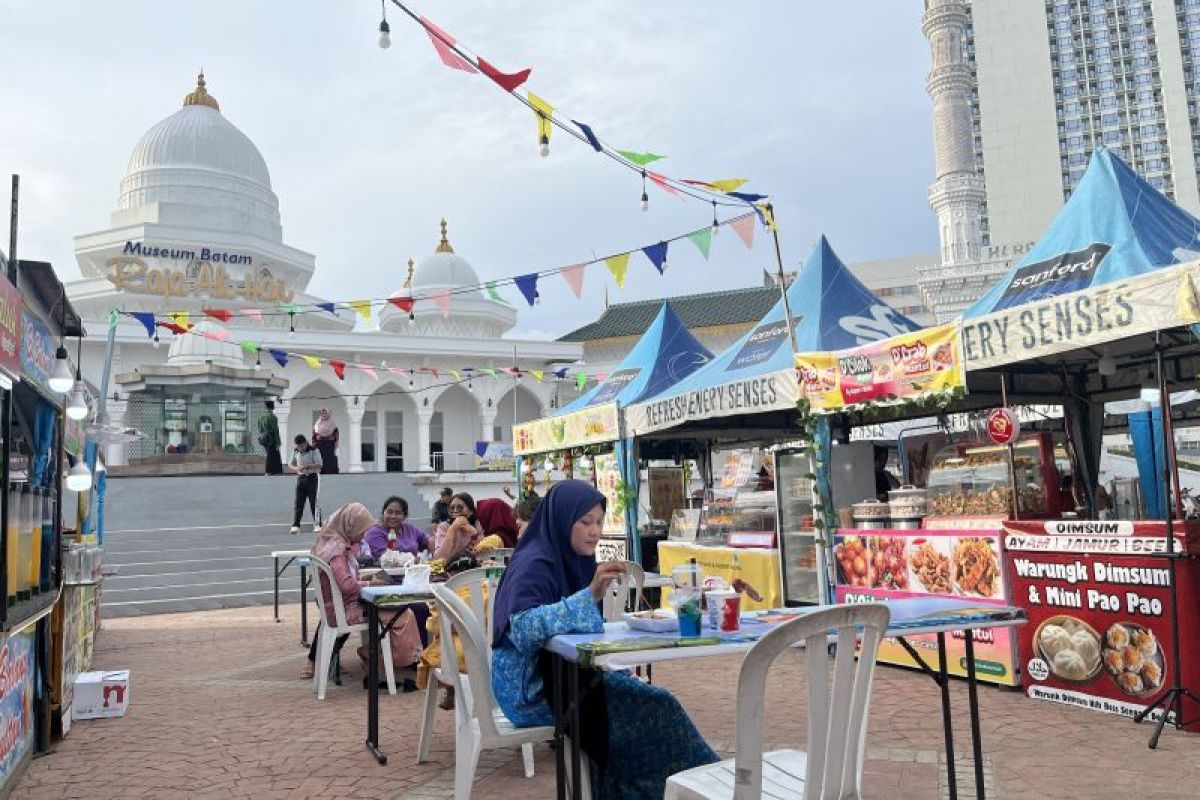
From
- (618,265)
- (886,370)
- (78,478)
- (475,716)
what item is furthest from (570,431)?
(475,716)

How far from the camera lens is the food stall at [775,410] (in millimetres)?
7795

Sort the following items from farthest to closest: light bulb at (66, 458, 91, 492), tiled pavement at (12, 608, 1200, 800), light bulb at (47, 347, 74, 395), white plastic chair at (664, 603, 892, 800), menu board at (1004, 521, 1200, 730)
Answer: light bulb at (66, 458, 91, 492) → light bulb at (47, 347, 74, 395) → menu board at (1004, 521, 1200, 730) → tiled pavement at (12, 608, 1200, 800) → white plastic chair at (664, 603, 892, 800)

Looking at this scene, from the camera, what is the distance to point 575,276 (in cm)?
1259

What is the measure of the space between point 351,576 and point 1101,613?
461 centimetres

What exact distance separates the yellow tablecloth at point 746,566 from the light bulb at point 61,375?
4.69 m

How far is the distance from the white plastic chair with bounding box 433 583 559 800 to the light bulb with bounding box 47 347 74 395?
2.92 metres

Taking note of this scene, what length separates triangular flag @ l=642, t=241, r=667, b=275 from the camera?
10602 millimetres

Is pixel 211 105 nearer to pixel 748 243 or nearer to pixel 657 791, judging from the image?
pixel 748 243

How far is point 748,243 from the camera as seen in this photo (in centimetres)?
1002

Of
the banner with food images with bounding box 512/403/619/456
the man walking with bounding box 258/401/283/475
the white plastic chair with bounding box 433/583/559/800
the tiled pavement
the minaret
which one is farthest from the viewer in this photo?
the minaret

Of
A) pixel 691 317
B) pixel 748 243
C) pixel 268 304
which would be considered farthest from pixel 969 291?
pixel 748 243

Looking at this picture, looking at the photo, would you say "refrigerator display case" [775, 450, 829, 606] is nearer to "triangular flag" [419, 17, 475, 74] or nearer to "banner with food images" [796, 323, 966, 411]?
"banner with food images" [796, 323, 966, 411]

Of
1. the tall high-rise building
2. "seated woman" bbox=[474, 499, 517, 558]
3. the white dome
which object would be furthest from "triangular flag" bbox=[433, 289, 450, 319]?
the tall high-rise building

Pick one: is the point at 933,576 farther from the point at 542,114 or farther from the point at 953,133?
the point at 953,133
